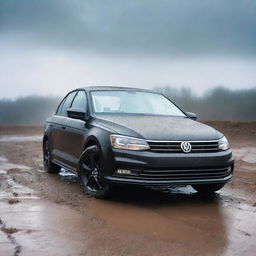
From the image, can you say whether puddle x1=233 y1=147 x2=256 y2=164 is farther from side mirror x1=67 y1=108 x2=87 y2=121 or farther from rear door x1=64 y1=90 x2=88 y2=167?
side mirror x1=67 y1=108 x2=87 y2=121

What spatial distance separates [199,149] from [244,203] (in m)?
1.06

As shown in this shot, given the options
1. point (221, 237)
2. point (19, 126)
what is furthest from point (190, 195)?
point (19, 126)

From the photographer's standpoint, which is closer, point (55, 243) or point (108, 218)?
point (55, 243)

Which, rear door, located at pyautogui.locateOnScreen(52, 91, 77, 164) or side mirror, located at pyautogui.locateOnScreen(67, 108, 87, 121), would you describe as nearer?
side mirror, located at pyautogui.locateOnScreen(67, 108, 87, 121)

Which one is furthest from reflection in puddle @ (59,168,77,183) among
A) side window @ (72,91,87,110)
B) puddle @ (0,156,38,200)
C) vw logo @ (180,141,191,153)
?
vw logo @ (180,141,191,153)

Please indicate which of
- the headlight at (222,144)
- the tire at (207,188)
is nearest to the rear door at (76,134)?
the tire at (207,188)

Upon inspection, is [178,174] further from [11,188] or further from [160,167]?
[11,188]

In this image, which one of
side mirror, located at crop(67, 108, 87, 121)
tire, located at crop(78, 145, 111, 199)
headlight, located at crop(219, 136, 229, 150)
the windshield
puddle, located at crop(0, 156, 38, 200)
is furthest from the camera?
the windshield

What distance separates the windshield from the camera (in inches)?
285

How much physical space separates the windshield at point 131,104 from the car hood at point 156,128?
1.13ft

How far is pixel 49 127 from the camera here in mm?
8984

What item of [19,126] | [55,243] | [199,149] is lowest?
[19,126]

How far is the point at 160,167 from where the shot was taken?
583 cm

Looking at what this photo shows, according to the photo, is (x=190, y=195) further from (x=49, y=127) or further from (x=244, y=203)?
(x=49, y=127)
